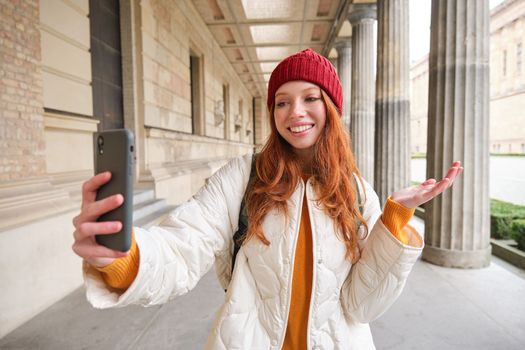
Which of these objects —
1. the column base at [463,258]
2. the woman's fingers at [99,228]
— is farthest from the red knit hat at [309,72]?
the column base at [463,258]

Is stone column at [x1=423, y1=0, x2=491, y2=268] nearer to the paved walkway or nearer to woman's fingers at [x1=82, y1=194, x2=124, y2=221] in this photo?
the paved walkway

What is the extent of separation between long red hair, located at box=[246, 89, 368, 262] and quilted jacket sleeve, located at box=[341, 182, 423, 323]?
0.07 metres

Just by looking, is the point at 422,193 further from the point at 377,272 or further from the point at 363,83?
the point at 363,83

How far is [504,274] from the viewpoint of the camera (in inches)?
168

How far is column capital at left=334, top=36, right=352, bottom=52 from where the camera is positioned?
1249 cm

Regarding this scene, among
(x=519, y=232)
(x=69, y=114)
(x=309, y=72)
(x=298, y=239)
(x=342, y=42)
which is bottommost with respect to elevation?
(x=519, y=232)

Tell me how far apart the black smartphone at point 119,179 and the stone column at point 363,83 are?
32.6ft

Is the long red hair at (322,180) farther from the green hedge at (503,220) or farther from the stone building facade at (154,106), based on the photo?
the green hedge at (503,220)

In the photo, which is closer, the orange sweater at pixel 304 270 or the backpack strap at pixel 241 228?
the orange sweater at pixel 304 270

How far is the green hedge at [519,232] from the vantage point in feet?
15.7

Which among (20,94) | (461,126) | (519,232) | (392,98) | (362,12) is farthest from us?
(362,12)

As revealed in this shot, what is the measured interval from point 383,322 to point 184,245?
2592mm

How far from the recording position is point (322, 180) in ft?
4.86

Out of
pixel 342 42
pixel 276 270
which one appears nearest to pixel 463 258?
pixel 276 270
